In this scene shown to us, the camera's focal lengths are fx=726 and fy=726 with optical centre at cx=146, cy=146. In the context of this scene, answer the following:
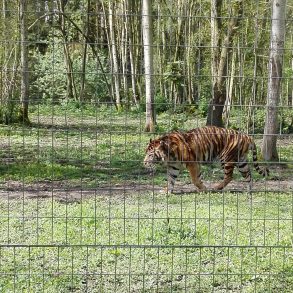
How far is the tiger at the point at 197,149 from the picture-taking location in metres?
9.97

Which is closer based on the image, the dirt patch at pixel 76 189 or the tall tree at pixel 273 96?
the dirt patch at pixel 76 189

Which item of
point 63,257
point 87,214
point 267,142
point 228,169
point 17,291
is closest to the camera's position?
point 17,291

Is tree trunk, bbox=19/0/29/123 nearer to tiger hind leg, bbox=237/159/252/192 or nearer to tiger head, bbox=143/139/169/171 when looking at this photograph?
tiger head, bbox=143/139/169/171

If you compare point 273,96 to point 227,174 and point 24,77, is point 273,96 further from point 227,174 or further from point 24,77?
point 24,77

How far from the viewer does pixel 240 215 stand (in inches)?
332

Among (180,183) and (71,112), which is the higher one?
(71,112)

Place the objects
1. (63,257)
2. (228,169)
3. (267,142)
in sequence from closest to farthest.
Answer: (63,257), (228,169), (267,142)

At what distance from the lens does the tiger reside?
997 cm

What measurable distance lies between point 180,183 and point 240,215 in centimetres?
293

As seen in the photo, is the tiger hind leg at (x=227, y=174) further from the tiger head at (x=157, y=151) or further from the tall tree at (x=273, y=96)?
the tiger head at (x=157, y=151)

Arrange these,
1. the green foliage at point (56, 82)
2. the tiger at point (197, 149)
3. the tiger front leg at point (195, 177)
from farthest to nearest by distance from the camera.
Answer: the tiger front leg at point (195, 177) → the tiger at point (197, 149) → the green foliage at point (56, 82)

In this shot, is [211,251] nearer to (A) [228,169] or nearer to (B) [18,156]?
(A) [228,169]

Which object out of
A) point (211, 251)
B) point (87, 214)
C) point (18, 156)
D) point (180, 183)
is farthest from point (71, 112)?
point (18, 156)

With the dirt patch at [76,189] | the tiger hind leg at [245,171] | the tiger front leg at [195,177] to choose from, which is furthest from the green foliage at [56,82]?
Answer: the tiger hind leg at [245,171]
